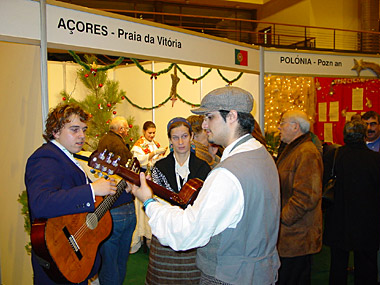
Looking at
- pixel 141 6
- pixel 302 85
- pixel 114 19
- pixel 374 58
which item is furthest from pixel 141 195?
pixel 141 6

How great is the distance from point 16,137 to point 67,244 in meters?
1.24

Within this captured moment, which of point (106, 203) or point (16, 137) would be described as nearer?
point (106, 203)

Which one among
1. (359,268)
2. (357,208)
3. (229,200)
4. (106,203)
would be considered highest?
(229,200)

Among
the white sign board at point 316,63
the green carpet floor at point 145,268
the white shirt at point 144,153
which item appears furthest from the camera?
the white shirt at point 144,153

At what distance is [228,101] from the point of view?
152cm

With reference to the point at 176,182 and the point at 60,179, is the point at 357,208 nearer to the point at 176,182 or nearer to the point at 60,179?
the point at 176,182

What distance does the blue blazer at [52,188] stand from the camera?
1729mm

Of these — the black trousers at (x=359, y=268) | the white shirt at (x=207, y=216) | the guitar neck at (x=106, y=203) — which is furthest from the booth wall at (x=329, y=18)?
the white shirt at (x=207, y=216)

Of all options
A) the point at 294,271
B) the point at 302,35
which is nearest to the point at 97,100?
the point at 294,271

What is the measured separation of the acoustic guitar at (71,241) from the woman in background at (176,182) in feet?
1.30

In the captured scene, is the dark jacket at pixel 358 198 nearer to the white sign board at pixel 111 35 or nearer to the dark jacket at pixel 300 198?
the dark jacket at pixel 300 198

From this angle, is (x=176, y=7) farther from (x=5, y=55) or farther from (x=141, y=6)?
(x=5, y=55)

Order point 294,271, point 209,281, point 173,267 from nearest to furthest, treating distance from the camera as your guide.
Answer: point 209,281 → point 173,267 → point 294,271

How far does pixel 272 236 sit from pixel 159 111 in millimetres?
6089
